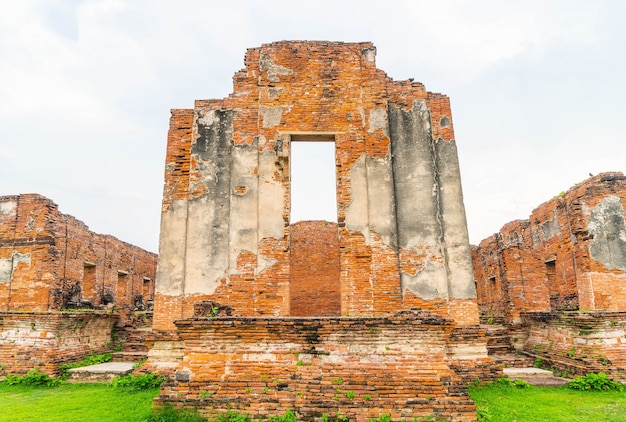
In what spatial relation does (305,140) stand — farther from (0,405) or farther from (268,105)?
(0,405)

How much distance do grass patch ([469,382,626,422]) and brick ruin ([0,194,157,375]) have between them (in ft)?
29.9

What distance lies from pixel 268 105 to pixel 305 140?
1202mm

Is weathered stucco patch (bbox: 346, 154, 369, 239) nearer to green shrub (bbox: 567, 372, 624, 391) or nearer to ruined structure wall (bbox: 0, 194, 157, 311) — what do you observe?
green shrub (bbox: 567, 372, 624, 391)

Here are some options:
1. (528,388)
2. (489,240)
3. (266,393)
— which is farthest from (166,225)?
(489,240)

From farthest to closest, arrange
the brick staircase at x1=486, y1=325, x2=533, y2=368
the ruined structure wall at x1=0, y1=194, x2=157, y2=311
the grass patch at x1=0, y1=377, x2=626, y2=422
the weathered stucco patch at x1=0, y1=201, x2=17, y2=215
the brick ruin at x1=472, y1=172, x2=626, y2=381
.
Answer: the weathered stucco patch at x1=0, y1=201, x2=17, y2=215 < the ruined structure wall at x1=0, y1=194, x2=157, y2=311 < the brick staircase at x1=486, y1=325, x2=533, y2=368 < the brick ruin at x1=472, y1=172, x2=626, y2=381 < the grass patch at x1=0, y1=377, x2=626, y2=422

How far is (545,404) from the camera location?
726 cm

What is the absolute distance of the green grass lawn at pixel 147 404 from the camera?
255 inches

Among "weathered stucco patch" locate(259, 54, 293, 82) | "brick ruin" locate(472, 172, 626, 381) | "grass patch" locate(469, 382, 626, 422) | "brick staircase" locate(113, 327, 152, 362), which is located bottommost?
"grass patch" locate(469, 382, 626, 422)

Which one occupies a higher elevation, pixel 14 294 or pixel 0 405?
pixel 14 294

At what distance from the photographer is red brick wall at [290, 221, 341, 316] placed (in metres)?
14.9

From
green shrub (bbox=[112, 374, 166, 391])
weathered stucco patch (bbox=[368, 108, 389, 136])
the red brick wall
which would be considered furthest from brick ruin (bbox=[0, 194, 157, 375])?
weathered stucco patch (bbox=[368, 108, 389, 136])

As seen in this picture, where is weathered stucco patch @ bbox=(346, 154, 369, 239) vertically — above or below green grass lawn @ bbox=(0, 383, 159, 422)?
above

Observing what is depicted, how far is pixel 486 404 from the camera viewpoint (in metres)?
7.22

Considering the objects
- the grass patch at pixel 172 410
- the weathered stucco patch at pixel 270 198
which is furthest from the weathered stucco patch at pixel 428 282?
the weathered stucco patch at pixel 270 198
